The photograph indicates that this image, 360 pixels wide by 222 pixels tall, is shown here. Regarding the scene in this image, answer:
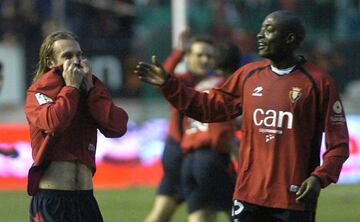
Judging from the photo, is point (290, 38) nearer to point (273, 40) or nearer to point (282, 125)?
point (273, 40)

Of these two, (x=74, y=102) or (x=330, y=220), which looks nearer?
(x=74, y=102)

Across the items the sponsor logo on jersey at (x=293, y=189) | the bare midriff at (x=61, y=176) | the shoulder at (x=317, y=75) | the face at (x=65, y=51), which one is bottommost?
the sponsor logo on jersey at (x=293, y=189)

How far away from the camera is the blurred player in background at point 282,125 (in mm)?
7434

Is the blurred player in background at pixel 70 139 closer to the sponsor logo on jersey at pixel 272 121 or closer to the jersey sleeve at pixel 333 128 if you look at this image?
the sponsor logo on jersey at pixel 272 121

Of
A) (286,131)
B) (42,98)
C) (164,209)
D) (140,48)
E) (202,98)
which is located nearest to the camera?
(42,98)

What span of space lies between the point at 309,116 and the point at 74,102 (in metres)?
1.53

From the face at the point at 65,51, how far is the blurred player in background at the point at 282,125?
0.41 m

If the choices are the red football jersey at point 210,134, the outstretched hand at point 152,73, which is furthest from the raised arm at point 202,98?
the red football jersey at point 210,134

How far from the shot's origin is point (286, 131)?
7.46 m

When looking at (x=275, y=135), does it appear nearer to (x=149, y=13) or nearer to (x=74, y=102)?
(x=74, y=102)

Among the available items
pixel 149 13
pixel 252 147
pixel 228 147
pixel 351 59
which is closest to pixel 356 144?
pixel 351 59

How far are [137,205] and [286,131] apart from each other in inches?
330

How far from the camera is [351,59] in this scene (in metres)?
20.6

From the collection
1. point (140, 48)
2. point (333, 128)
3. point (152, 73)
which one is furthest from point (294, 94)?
point (140, 48)
